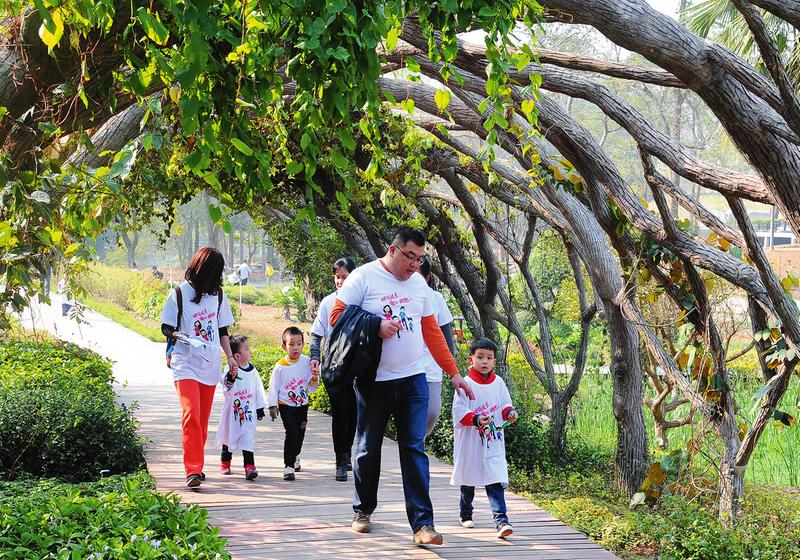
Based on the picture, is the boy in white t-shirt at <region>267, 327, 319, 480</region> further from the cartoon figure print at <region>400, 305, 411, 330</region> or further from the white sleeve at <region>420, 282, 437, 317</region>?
the cartoon figure print at <region>400, 305, 411, 330</region>

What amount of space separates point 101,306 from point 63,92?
33.4m

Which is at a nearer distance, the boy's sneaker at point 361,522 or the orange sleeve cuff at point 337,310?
the orange sleeve cuff at point 337,310

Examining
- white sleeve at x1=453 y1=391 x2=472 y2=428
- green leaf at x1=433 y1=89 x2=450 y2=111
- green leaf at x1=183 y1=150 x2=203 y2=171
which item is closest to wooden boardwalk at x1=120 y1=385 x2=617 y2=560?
white sleeve at x1=453 y1=391 x2=472 y2=428

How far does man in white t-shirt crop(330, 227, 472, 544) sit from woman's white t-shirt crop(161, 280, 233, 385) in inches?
62.5

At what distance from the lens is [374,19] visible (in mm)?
3441

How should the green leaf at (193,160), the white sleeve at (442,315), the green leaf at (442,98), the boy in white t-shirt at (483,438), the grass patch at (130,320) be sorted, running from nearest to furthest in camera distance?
the green leaf at (193,160)
the green leaf at (442,98)
the boy in white t-shirt at (483,438)
the white sleeve at (442,315)
the grass patch at (130,320)

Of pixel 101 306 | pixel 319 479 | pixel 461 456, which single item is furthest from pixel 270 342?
pixel 461 456

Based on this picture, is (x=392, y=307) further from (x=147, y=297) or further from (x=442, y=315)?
(x=147, y=297)

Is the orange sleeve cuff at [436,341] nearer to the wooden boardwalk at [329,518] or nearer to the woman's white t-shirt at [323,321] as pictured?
the wooden boardwalk at [329,518]

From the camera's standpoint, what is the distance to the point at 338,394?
7469 mm

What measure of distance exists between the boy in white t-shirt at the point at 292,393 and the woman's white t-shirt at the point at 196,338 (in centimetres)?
91

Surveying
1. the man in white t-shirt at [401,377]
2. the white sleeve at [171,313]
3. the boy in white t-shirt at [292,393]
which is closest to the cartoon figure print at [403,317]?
the man in white t-shirt at [401,377]

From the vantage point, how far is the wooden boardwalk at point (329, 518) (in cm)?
573

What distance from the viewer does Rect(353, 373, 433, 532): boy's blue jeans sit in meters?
Result: 5.65
